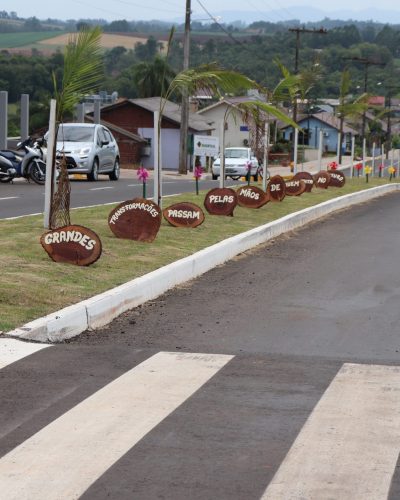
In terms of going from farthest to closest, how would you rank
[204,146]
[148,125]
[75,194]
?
[148,125], [204,146], [75,194]

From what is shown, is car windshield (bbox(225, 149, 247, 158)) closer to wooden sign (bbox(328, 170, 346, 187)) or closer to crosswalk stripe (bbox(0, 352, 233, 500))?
wooden sign (bbox(328, 170, 346, 187))

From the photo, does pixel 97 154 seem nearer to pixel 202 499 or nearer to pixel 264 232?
pixel 264 232

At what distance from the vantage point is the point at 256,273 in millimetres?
13391

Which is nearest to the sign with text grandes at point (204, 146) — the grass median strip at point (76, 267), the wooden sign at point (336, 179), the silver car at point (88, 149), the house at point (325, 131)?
the silver car at point (88, 149)

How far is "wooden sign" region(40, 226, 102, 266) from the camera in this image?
456 inches

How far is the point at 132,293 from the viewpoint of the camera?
1044cm

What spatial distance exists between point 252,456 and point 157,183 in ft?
40.8

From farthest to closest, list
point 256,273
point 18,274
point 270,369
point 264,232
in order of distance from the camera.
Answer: point 264,232 < point 256,273 < point 18,274 < point 270,369

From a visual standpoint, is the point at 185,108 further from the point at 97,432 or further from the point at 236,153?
the point at 97,432

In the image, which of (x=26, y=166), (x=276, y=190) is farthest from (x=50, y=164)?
(x=26, y=166)

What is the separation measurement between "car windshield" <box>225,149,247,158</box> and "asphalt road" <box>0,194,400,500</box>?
3942 centimetres

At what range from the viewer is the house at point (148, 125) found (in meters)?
74.9

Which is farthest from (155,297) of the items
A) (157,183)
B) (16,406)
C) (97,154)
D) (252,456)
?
(97,154)

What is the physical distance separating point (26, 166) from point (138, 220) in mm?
17367
